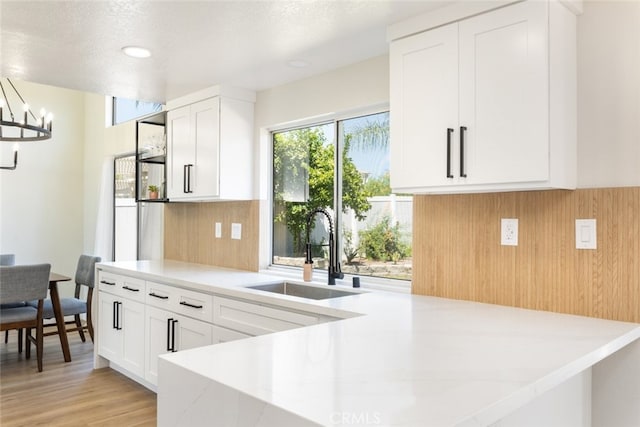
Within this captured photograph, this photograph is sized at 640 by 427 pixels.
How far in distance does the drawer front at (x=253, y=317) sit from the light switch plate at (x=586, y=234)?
1.14 metres

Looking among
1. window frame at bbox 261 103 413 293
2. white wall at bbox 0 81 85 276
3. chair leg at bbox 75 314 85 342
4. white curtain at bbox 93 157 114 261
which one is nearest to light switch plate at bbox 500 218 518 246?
window frame at bbox 261 103 413 293

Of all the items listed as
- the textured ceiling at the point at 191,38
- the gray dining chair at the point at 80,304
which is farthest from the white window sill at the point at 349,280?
the gray dining chair at the point at 80,304

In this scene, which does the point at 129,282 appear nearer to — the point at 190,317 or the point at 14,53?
the point at 190,317

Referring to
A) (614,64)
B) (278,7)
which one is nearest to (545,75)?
(614,64)

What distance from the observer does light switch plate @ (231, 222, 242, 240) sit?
3.72 metres

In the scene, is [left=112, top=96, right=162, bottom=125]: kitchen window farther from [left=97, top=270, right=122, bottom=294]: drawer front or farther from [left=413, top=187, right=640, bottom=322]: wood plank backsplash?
[left=413, top=187, right=640, bottom=322]: wood plank backsplash

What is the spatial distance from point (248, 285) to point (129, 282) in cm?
119

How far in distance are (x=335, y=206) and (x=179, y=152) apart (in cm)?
138

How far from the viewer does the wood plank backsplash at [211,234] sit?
3.63 meters

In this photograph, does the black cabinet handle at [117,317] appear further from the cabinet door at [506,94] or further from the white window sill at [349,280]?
the cabinet door at [506,94]

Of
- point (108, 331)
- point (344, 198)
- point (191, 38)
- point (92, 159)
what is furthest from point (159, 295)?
point (92, 159)

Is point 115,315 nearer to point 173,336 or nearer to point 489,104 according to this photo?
point 173,336

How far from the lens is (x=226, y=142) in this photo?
11.3 feet

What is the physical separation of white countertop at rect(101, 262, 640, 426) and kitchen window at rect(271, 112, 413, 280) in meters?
0.85
